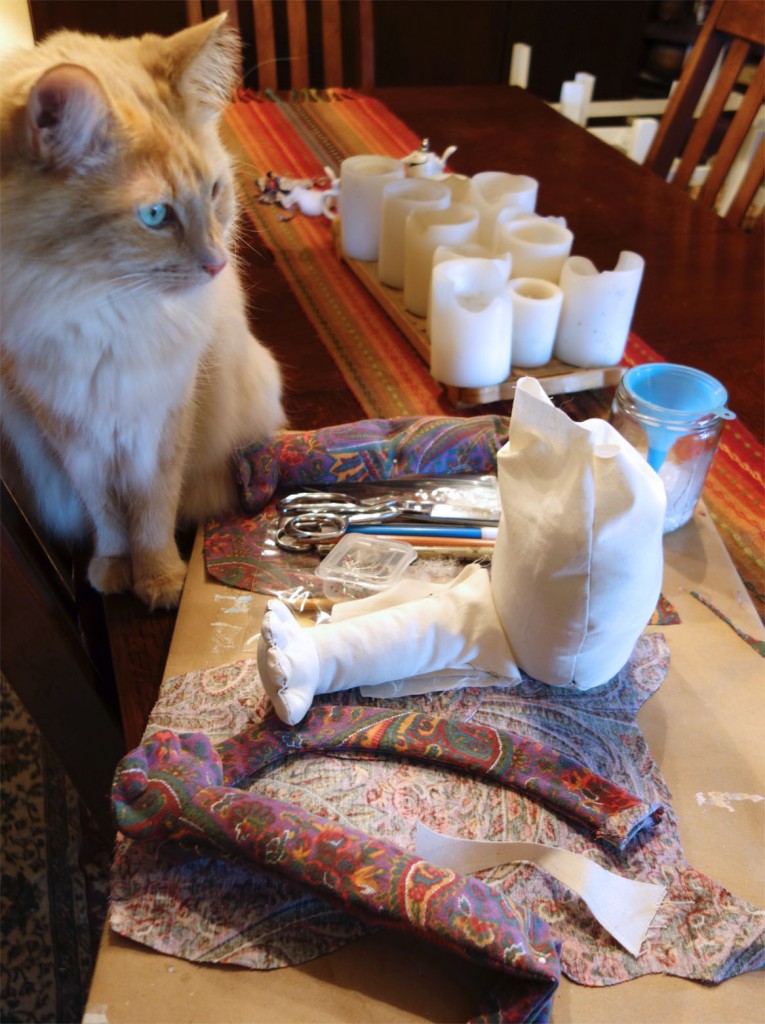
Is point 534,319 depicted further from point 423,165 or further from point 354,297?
point 423,165

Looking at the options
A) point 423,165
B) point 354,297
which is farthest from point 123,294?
point 423,165

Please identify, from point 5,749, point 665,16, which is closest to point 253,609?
point 5,749

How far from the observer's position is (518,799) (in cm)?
62

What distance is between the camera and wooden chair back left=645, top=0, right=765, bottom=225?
1676mm

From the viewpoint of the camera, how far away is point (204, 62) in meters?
0.76

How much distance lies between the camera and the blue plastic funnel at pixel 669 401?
85 cm

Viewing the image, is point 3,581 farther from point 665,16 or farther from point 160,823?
point 665,16

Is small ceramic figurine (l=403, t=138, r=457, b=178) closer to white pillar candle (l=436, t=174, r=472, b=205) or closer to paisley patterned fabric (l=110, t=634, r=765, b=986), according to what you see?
white pillar candle (l=436, t=174, r=472, b=205)

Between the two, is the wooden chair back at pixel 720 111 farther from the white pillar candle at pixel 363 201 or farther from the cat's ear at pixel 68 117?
the cat's ear at pixel 68 117

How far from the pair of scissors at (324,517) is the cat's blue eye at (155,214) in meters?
0.34

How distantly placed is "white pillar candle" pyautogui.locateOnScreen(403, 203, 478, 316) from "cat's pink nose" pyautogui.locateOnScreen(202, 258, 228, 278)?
0.51m

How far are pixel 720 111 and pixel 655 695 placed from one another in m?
1.60

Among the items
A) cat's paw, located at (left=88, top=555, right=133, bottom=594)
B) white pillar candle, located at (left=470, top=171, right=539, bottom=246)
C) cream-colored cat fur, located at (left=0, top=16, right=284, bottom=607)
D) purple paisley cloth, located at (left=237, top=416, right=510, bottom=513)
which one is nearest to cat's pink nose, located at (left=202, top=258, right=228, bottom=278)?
cream-colored cat fur, located at (left=0, top=16, right=284, bottom=607)

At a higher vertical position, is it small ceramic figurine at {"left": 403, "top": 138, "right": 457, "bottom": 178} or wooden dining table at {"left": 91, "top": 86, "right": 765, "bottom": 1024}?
small ceramic figurine at {"left": 403, "top": 138, "right": 457, "bottom": 178}
